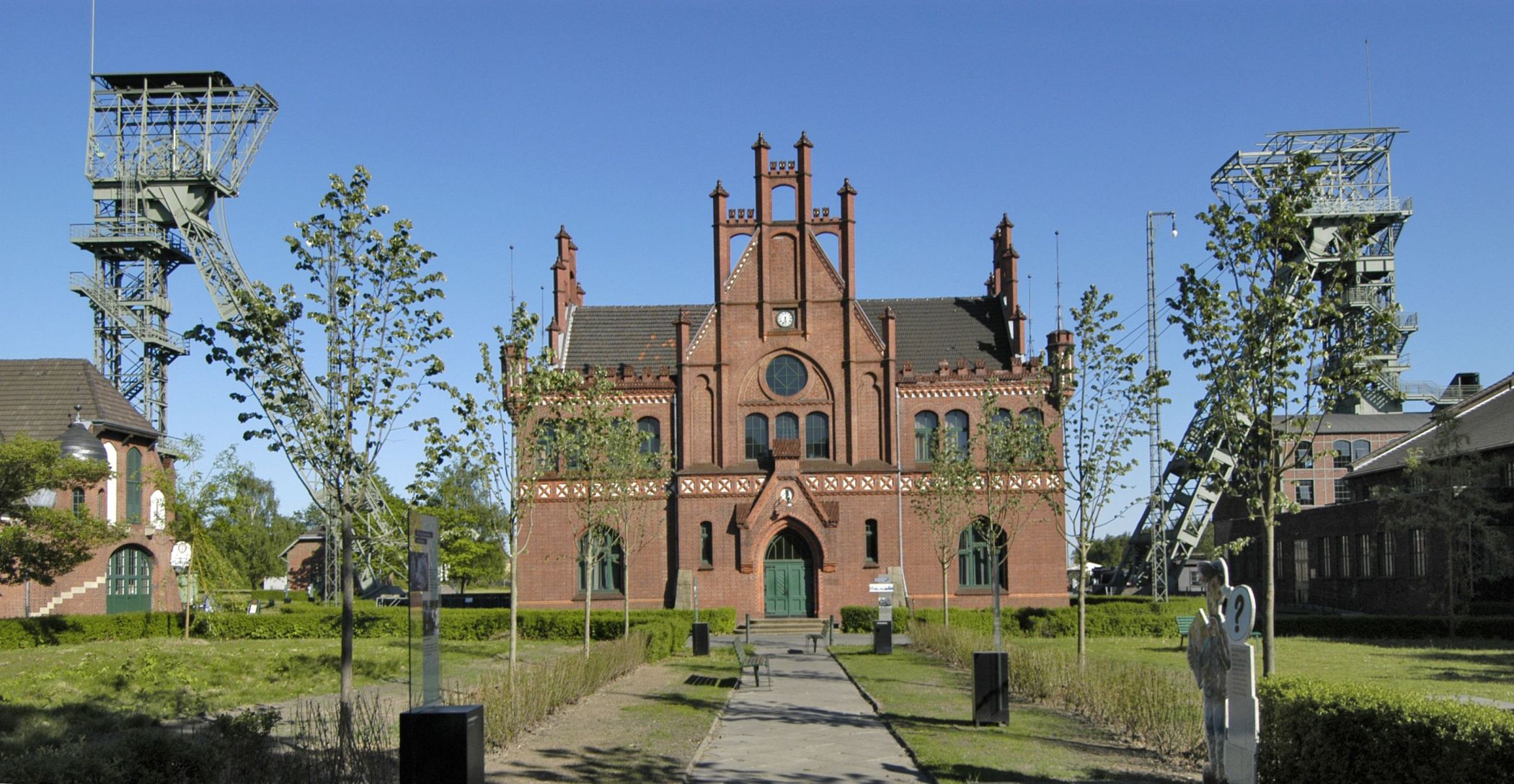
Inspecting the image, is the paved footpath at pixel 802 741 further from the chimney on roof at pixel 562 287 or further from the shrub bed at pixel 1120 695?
the chimney on roof at pixel 562 287

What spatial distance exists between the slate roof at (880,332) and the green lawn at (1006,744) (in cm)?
2845

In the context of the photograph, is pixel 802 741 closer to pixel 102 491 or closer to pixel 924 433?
pixel 924 433

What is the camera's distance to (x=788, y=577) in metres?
47.9

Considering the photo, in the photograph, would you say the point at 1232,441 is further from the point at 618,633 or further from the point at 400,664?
the point at 618,633

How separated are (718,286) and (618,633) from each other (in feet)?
52.0

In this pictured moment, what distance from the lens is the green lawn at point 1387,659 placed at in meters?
23.4

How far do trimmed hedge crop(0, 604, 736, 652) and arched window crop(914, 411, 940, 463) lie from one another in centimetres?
1210

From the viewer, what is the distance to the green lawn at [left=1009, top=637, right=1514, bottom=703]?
2342cm

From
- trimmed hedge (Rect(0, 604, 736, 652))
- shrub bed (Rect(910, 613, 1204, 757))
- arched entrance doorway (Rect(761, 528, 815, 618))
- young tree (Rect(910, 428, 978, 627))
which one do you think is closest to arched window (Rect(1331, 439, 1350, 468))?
young tree (Rect(910, 428, 978, 627))

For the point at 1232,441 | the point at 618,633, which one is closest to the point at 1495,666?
the point at 1232,441

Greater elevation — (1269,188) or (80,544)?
(1269,188)

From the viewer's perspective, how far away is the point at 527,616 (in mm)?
39438

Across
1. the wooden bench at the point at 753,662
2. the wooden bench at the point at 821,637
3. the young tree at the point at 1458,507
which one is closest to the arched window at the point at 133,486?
the wooden bench at the point at 821,637

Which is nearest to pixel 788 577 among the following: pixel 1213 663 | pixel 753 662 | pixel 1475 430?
pixel 753 662
